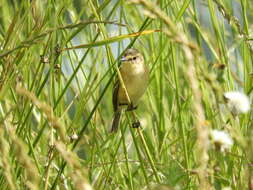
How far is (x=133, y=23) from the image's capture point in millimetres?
3168

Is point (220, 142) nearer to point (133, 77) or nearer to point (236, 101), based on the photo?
point (236, 101)

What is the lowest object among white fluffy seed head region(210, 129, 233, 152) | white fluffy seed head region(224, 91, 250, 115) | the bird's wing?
the bird's wing

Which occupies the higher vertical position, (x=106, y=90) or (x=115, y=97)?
(x=106, y=90)

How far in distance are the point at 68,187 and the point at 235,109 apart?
1.34 metres

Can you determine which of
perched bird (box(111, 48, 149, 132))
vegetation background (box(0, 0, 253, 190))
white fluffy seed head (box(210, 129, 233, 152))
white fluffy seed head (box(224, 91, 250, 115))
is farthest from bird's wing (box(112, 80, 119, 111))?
white fluffy seed head (box(210, 129, 233, 152))

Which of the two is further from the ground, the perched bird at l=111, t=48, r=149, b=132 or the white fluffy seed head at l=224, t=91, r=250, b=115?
the white fluffy seed head at l=224, t=91, r=250, b=115

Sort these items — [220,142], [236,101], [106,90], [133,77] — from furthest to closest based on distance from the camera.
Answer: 1. [133,77]
2. [106,90]
3. [236,101]
4. [220,142]

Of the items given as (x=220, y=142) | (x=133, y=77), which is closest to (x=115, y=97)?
(x=133, y=77)

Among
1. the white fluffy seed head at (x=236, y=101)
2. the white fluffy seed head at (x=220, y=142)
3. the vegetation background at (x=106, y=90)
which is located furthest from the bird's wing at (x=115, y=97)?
the white fluffy seed head at (x=220, y=142)

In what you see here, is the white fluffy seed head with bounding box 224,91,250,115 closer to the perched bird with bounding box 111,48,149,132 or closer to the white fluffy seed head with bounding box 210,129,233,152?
the white fluffy seed head with bounding box 210,129,233,152

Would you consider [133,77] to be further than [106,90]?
Yes

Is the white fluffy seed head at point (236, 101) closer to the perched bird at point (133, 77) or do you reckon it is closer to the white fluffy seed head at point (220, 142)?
the white fluffy seed head at point (220, 142)

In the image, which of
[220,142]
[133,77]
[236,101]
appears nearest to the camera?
[220,142]

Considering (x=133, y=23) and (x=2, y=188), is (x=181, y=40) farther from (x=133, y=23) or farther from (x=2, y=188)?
(x=133, y=23)
